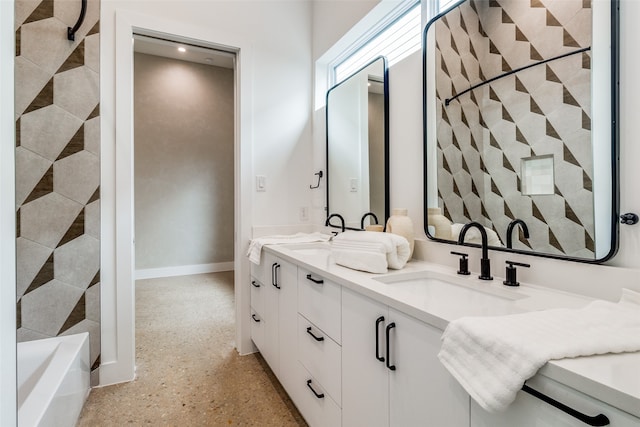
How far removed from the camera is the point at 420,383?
2.75 feet

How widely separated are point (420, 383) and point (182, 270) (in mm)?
4422

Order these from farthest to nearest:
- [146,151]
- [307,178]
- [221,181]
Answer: [221,181] → [146,151] → [307,178]

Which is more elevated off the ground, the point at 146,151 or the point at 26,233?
the point at 146,151

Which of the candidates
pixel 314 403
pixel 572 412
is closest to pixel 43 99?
pixel 314 403

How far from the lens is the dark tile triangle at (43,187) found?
175 cm

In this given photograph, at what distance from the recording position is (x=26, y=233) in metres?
1.74

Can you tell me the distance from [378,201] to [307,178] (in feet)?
2.73

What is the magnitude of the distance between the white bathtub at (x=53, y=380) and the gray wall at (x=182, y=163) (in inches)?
111

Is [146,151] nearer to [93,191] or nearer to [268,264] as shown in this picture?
[93,191]

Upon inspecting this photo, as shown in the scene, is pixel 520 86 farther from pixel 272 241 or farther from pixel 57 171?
pixel 57 171

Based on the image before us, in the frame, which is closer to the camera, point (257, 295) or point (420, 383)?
point (420, 383)

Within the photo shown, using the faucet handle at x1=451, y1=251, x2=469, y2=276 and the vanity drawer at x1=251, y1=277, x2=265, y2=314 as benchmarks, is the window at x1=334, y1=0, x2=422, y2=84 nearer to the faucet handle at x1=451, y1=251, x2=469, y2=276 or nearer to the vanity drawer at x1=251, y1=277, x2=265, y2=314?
the faucet handle at x1=451, y1=251, x2=469, y2=276

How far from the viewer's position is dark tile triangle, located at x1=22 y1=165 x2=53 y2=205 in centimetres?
175

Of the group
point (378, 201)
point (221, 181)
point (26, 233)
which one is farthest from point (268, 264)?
point (221, 181)
